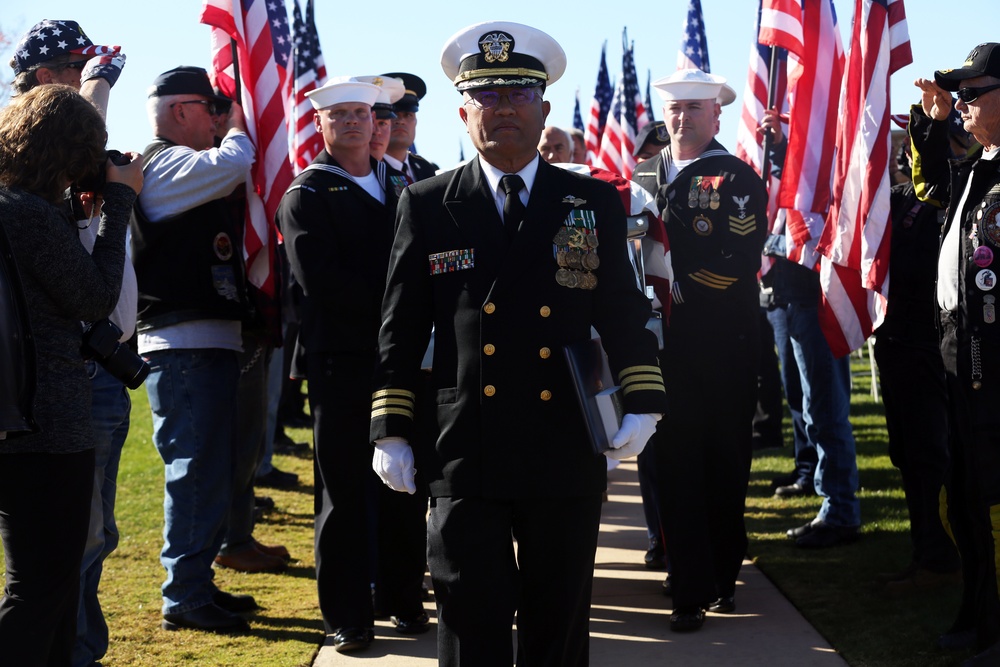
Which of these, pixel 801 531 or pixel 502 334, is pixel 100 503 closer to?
pixel 502 334

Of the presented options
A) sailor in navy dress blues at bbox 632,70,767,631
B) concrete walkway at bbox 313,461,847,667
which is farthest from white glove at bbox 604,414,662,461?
sailor in navy dress blues at bbox 632,70,767,631

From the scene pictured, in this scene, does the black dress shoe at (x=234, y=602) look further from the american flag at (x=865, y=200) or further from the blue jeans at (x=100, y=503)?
the american flag at (x=865, y=200)

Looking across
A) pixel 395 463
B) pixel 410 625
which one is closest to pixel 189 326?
pixel 410 625

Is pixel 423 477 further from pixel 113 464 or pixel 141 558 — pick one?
pixel 141 558

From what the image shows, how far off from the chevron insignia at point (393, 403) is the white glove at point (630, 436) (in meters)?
0.67

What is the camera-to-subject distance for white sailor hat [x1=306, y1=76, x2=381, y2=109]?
5.86 meters

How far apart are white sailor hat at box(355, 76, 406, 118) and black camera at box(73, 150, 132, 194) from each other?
218 centimetres

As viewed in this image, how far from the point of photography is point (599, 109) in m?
16.3

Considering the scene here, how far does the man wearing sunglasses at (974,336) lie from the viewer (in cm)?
457

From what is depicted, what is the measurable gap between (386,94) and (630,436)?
3.77 meters

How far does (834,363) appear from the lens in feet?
25.0

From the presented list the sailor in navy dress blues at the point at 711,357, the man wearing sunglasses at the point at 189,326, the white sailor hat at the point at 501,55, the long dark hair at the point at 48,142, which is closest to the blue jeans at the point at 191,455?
the man wearing sunglasses at the point at 189,326

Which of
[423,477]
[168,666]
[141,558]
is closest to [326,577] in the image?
[168,666]

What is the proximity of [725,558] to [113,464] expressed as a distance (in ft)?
10.3
